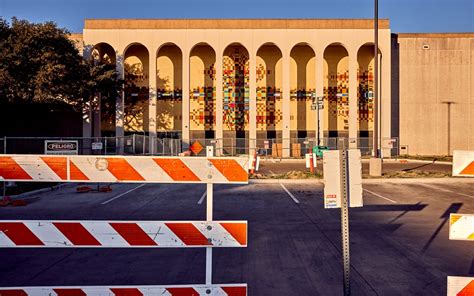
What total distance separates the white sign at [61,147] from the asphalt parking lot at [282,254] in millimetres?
5205

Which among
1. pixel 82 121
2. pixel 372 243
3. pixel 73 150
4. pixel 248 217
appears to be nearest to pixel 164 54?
pixel 82 121

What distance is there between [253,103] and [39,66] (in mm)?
21966

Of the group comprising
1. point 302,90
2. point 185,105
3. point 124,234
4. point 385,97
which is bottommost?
point 124,234

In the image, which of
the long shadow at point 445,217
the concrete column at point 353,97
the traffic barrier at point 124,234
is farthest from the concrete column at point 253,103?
the traffic barrier at point 124,234

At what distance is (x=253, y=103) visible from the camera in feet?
150

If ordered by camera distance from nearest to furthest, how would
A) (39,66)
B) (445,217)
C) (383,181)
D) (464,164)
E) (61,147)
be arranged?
(464,164), (445,217), (61,147), (383,181), (39,66)

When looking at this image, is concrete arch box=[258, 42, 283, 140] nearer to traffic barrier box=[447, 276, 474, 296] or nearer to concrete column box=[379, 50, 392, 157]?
concrete column box=[379, 50, 392, 157]

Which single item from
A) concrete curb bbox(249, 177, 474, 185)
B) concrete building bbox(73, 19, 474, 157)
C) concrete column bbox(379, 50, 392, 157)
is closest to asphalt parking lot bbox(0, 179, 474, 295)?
concrete curb bbox(249, 177, 474, 185)

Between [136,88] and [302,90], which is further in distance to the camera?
[302,90]

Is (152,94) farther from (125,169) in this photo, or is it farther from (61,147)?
(125,169)

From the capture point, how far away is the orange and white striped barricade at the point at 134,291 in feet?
12.4

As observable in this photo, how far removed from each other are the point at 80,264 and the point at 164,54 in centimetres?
4527

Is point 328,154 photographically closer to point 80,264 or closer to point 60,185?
point 80,264

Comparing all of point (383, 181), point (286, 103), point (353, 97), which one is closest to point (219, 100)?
point (286, 103)
